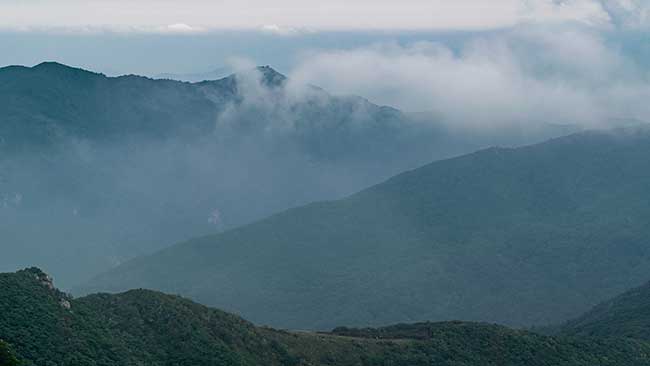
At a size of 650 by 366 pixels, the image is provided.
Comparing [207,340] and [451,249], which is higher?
[451,249]

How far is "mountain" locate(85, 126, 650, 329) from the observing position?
12212cm

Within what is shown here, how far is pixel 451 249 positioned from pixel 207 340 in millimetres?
97677

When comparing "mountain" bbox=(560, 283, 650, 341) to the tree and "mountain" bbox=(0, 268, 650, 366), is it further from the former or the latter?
the tree

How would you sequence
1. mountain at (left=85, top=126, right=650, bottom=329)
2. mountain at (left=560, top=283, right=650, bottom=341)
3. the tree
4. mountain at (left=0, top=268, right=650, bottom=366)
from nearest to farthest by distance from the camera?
1. the tree
2. mountain at (left=0, top=268, right=650, bottom=366)
3. mountain at (left=560, top=283, right=650, bottom=341)
4. mountain at (left=85, top=126, right=650, bottom=329)

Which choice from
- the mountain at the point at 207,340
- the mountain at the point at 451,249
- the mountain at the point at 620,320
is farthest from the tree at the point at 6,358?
the mountain at the point at 451,249

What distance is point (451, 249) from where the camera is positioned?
14250 cm

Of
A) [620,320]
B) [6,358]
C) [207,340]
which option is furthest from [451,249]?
[6,358]

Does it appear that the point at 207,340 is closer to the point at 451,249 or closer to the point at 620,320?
the point at 620,320

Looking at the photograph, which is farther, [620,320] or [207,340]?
[620,320]

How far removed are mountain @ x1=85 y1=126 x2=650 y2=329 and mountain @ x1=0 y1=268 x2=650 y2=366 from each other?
52894 mm

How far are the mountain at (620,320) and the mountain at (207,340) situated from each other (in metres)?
9.50

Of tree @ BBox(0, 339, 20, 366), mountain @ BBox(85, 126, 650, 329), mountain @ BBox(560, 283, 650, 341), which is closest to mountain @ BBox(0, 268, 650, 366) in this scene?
tree @ BBox(0, 339, 20, 366)

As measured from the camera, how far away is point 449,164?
17038 centimetres

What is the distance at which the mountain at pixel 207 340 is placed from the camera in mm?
42156
